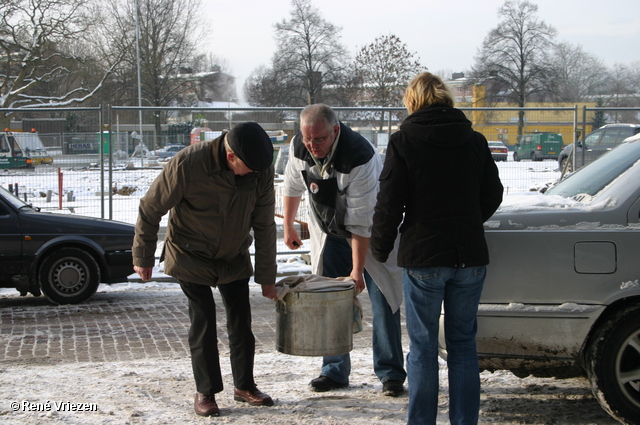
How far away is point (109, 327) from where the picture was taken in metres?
6.53

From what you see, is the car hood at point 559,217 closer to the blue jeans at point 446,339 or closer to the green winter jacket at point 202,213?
the blue jeans at point 446,339

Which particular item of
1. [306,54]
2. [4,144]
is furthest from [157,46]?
[4,144]

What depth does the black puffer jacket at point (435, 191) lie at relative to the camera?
10.6 feet

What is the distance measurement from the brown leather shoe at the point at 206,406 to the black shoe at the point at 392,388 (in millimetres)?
1088

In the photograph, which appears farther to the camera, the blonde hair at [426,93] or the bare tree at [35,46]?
the bare tree at [35,46]

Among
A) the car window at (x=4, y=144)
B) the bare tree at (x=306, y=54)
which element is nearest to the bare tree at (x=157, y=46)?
the bare tree at (x=306, y=54)

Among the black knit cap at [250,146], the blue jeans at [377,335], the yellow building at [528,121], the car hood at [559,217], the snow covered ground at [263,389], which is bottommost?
the snow covered ground at [263,389]

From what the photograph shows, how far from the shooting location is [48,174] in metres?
10.4

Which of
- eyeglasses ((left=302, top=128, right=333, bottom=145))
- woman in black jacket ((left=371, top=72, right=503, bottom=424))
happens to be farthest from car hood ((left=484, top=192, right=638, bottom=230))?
eyeglasses ((left=302, top=128, right=333, bottom=145))

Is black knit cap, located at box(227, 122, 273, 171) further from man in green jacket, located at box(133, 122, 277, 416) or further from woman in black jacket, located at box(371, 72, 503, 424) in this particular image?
woman in black jacket, located at box(371, 72, 503, 424)

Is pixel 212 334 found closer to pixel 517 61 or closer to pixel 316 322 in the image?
pixel 316 322

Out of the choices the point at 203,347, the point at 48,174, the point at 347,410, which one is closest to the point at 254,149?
the point at 203,347

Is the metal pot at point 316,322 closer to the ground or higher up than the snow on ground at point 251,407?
higher up

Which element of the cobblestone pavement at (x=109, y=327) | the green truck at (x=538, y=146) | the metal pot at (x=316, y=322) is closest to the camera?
the metal pot at (x=316, y=322)
